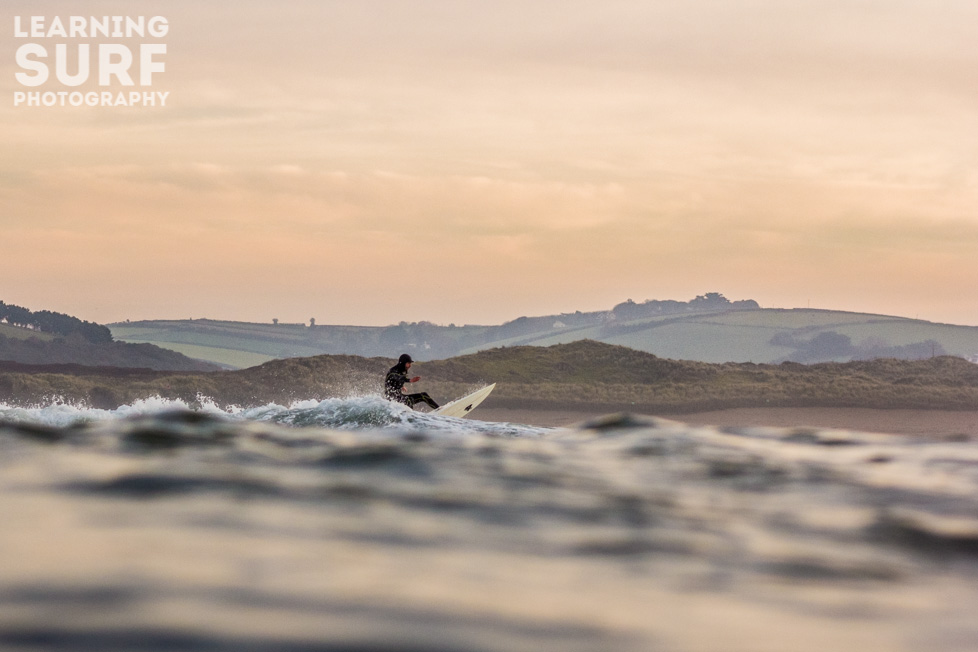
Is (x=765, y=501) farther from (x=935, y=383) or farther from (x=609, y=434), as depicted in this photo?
(x=935, y=383)

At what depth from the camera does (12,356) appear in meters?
109

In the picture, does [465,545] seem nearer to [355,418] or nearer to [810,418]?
[355,418]

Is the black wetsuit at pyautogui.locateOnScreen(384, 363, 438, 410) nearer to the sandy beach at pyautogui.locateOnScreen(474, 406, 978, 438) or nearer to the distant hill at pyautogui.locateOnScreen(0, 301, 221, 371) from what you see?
the sandy beach at pyautogui.locateOnScreen(474, 406, 978, 438)

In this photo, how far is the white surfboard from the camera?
30750mm

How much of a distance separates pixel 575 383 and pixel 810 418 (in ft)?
65.2

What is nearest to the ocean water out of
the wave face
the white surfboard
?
the wave face

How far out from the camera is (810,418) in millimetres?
59469

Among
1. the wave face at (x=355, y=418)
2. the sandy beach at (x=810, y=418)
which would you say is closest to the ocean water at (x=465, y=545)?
the wave face at (x=355, y=418)

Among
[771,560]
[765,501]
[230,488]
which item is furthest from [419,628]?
[765,501]

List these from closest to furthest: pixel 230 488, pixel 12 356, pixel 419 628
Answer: pixel 419 628 < pixel 230 488 < pixel 12 356

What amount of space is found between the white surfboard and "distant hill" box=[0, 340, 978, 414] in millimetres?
21834

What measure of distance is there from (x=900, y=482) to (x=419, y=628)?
5955mm

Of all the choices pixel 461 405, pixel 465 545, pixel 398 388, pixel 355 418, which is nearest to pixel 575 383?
pixel 461 405

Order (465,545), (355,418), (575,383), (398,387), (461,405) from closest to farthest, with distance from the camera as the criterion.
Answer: (465,545)
(355,418)
(398,387)
(461,405)
(575,383)
